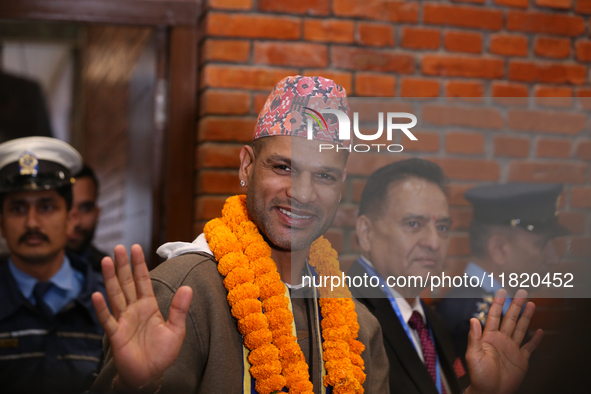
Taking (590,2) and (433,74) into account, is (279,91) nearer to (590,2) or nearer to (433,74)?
(433,74)

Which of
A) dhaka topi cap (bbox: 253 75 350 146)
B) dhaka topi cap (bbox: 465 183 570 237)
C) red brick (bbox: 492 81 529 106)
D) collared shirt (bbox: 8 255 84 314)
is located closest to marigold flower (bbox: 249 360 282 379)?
dhaka topi cap (bbox: 253 75 350 146)

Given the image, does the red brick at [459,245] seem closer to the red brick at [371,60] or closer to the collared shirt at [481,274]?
the collared shirt at [481,274]

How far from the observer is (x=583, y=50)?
8.74 ft

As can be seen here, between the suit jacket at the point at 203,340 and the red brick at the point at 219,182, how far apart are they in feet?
2.46

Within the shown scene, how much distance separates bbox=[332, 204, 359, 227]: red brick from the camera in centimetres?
188

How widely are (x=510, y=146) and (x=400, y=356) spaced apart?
820 millimetres

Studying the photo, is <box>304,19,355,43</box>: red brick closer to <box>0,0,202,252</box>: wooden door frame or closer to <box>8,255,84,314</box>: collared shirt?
<box>0,0,202,252</box>: wooden door frame

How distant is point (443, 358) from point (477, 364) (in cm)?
36

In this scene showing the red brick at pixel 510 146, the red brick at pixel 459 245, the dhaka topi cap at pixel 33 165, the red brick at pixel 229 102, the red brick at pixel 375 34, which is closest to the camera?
the red brick at pixel 459 245

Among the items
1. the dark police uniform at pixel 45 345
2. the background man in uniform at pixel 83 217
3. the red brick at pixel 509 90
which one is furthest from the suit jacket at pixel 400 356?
the background man in uniform at pixel 83 217

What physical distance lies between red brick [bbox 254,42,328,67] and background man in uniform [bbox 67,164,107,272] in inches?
57.9

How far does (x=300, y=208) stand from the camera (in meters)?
1.65

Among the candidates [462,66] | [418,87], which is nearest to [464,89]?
[462,66]

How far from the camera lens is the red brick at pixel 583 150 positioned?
200cm
